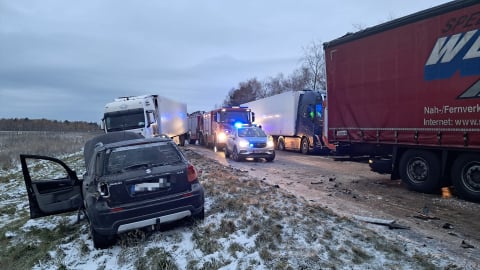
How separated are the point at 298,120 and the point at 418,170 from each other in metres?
12.4

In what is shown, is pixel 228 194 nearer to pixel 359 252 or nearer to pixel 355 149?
pixel 359 252

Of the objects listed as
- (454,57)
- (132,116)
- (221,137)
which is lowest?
(221,137)

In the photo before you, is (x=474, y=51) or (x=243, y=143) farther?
(x=243, y=143)

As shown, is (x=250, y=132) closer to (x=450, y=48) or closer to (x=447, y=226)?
(x=450, y=48)

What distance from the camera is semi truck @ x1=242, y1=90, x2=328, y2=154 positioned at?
1952cm


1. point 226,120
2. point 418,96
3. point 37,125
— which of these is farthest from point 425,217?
point 37,125

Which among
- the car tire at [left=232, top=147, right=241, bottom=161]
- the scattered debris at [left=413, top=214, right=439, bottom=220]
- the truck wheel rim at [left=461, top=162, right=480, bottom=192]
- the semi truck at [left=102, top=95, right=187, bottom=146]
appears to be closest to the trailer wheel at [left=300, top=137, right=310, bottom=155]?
the car tire at [left=232, top=147, right=241, bottom=161]

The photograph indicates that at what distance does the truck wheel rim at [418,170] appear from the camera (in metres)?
8.27

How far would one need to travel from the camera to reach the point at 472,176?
23.9 ft

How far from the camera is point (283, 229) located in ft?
16.8

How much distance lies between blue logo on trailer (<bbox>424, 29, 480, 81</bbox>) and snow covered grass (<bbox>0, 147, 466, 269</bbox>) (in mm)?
4152

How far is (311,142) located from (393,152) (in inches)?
410

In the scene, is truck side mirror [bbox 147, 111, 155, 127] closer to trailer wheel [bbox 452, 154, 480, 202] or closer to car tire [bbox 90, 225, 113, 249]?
car tire [bbox 90, 225, 113, 249]

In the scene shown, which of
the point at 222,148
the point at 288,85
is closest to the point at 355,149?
the point at 222,148
